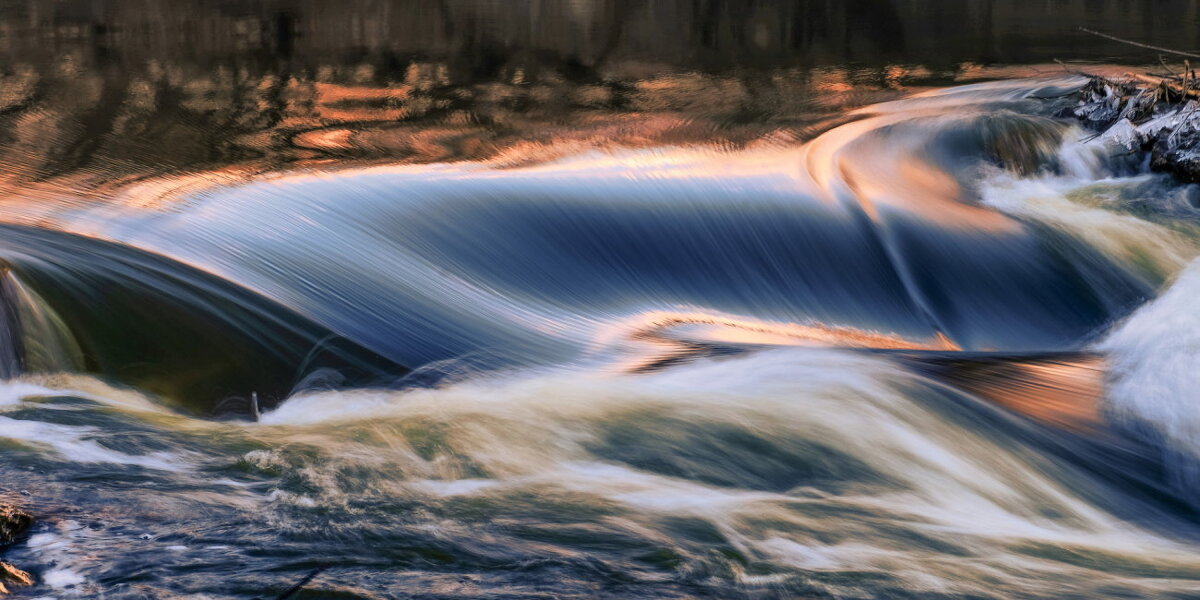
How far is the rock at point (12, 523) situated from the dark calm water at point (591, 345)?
1.6 inches

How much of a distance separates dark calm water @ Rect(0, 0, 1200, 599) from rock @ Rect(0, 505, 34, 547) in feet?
0.14

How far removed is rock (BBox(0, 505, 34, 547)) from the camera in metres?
3.44

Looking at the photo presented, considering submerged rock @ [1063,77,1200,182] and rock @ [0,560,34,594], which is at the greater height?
submerged rock @ [1063,77,1200,182]

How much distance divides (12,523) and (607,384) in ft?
7.78

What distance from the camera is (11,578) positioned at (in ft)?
10.6

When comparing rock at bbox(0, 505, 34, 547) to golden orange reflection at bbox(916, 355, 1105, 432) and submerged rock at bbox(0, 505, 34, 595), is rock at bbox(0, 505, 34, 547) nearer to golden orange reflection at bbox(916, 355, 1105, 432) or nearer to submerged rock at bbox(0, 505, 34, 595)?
submerged rock at bbox(0, 505, 34, 595)

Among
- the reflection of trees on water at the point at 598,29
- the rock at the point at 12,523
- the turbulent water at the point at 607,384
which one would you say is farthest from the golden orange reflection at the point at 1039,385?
the reflection of trees on water at the point at 598,29

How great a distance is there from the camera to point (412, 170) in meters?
7.89

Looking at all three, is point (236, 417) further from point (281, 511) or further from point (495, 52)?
point (495, 52)

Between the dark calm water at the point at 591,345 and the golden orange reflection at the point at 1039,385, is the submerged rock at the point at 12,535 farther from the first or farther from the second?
the golden orange reflection at the point at 1039,385

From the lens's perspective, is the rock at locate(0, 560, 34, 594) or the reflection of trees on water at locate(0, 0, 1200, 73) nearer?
the rock at locate(0, 560, 34, 594)

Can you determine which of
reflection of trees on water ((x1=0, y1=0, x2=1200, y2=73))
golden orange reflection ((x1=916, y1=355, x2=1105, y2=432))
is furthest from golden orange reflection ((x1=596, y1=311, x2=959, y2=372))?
reflection of trees on water ((x1=0, y1=0, x2=1200, y2=73))

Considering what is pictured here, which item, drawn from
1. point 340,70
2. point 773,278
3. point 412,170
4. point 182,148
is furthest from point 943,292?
point 340,70

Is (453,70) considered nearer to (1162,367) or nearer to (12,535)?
(1162,367)
